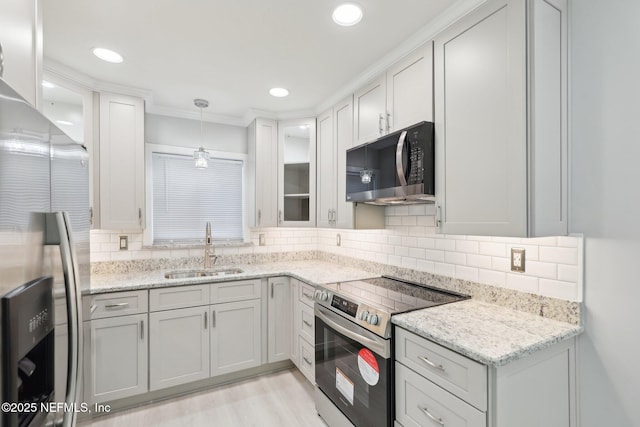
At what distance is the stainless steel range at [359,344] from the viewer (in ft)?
5.11

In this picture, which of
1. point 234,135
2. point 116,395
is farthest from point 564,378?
point 234,135

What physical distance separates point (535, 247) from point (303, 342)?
1.82m

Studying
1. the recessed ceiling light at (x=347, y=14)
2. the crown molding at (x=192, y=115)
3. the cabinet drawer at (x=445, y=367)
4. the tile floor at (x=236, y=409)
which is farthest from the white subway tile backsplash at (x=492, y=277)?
the crown molding at (x=192, y=115)

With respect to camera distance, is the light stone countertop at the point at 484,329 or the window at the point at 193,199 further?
the window at the point at 193,199

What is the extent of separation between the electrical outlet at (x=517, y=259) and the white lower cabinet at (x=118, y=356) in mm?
2479

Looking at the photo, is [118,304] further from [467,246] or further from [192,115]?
[467,246]

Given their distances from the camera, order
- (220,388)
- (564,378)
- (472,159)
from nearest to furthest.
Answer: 1. (564,378)
2. (472,159)
3. (220,388)

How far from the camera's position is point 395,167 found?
1.88 meters

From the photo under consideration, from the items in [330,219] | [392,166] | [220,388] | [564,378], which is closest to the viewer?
[564,378]

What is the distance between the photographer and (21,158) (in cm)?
69

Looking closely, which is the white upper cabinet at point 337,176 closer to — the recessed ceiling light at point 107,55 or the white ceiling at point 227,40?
the white ceiling at point 227,40

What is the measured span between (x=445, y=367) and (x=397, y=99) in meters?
1.55

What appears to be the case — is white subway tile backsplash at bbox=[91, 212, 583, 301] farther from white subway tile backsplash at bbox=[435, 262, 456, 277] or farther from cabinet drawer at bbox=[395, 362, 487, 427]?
cabinet drawer at bbox=[395, 362, 487, 427]

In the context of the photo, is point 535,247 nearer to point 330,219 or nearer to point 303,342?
point 330,219
